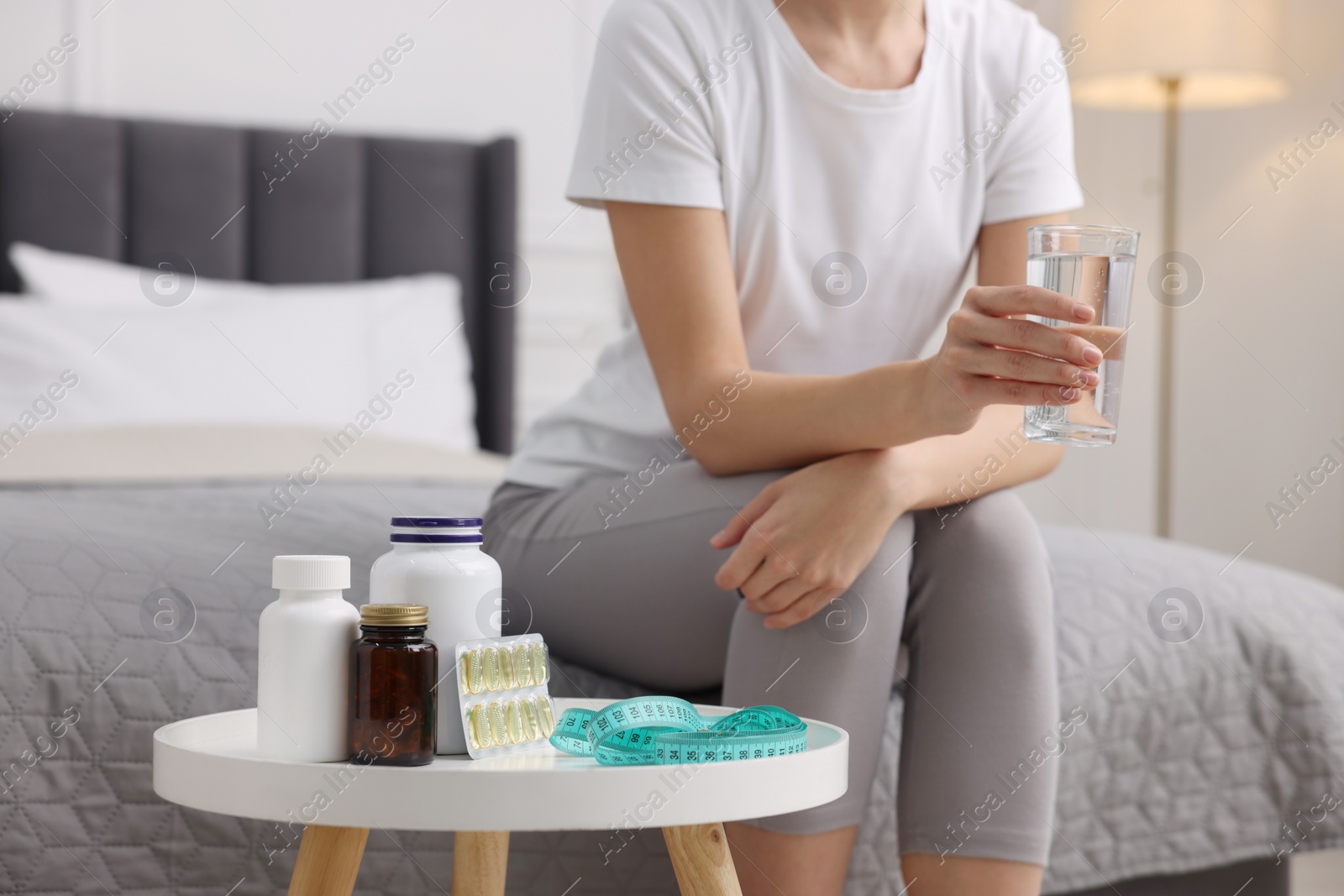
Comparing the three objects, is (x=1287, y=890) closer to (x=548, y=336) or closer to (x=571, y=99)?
(x=548, y=336)

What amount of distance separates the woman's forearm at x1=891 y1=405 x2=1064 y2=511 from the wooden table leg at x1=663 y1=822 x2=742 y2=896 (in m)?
0.32

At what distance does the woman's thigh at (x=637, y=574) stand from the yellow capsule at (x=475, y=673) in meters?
0.29

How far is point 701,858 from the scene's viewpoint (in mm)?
688

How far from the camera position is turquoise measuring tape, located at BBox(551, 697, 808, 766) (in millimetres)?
639

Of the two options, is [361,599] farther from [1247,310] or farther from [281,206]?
[1247,310]

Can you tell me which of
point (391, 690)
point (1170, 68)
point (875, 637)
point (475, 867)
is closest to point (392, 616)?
point (391, 690)

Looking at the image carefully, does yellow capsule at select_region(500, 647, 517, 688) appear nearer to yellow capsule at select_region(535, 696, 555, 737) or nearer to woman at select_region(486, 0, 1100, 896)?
yellow capsule at select_region(535, 696, 555, 737)

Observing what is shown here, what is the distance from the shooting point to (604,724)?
68 cm

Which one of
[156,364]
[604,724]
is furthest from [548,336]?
[604,724]

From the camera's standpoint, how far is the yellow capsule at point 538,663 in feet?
2.36

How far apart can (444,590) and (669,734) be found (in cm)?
14

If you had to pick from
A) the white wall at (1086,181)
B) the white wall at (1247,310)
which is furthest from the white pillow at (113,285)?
the white wall at (1247,310)

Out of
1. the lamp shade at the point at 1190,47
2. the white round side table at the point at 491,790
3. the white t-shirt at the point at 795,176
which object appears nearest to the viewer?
the white round side table at the point at 491,790

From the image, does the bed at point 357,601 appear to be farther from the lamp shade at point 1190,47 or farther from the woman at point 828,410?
the lamp shade at point 1190,47
